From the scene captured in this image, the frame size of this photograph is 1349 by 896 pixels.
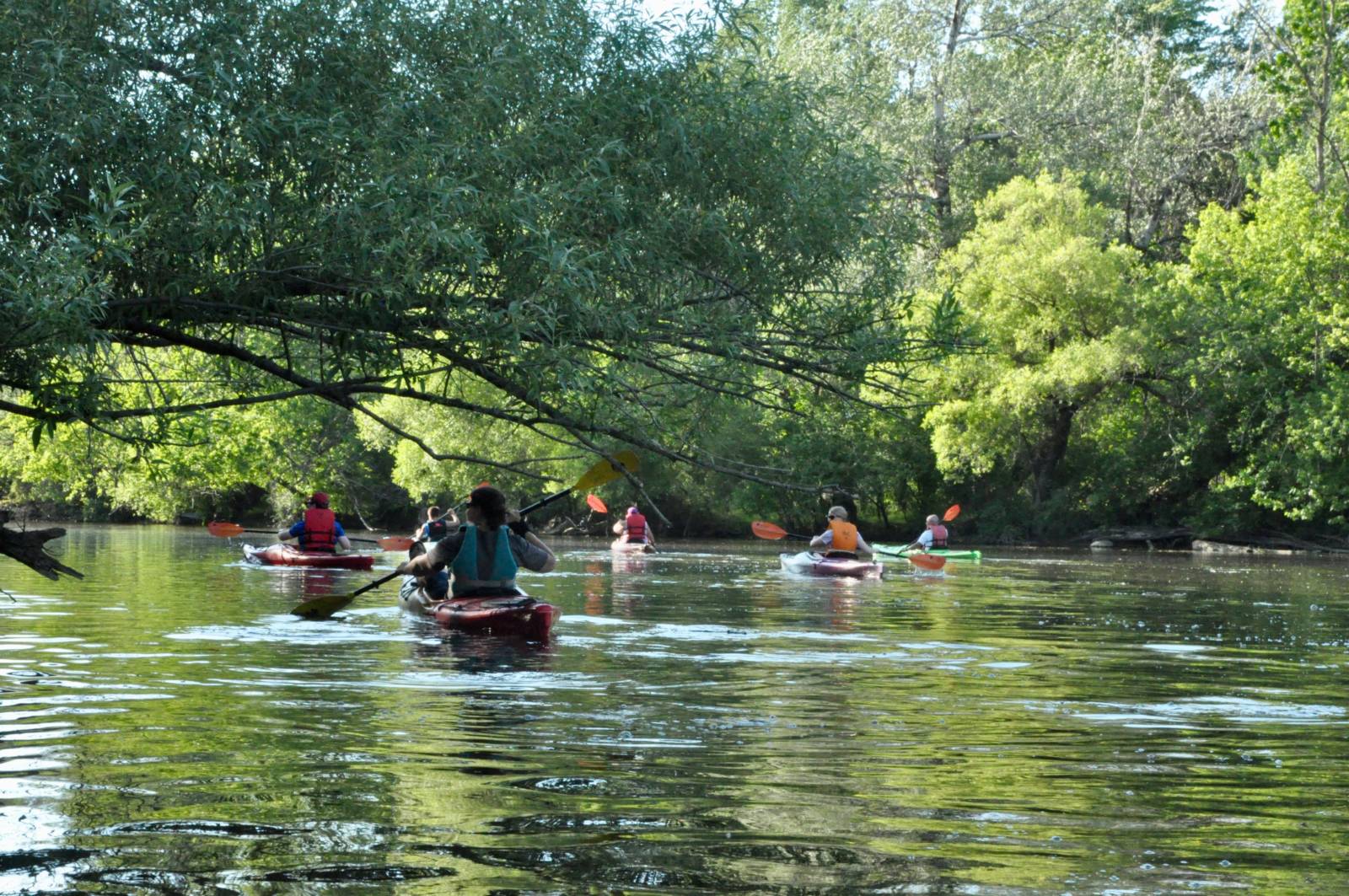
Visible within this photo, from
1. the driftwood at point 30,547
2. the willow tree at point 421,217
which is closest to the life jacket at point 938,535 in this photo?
the willow tree at point 421,217

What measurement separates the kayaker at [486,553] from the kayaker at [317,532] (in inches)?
418

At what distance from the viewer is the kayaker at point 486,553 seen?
13891 millimetres

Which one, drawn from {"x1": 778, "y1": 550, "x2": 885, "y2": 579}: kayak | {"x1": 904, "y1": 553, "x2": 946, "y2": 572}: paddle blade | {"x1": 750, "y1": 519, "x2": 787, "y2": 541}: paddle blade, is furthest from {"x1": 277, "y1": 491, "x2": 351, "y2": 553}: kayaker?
{"x1": 904, "y1": 553, "x2": 946, "y2": 572}: paddle blade

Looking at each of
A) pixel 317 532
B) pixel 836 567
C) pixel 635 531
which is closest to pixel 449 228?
pixel 836 567

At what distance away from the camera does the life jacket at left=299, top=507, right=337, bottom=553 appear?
24938 millimetres

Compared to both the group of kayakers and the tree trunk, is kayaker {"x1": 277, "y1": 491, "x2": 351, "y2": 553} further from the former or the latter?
the tree trunk

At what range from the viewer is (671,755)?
8.16 metres

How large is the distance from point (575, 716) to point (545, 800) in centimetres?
276

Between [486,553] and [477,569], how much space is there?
0.64 ft

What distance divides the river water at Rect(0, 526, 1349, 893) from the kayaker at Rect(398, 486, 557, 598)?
28.0 inches

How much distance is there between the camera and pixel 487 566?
47.3 ft

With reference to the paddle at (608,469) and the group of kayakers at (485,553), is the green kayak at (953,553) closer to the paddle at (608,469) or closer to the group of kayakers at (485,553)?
the group of kayakers at (485,553)

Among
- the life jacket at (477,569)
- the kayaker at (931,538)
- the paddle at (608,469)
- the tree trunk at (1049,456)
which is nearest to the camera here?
the paddle at (608,469)

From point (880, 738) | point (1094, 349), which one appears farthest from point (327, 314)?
point (1094, 349)
